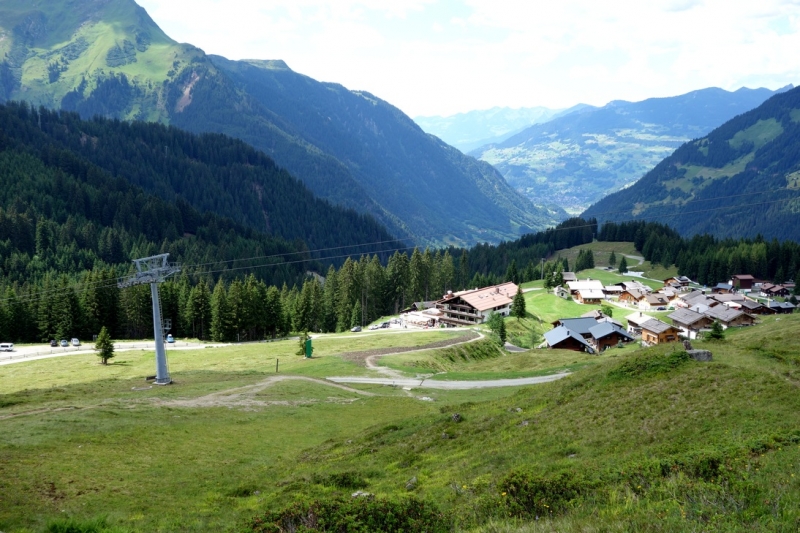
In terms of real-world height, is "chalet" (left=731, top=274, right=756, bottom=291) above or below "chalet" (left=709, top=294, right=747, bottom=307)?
above

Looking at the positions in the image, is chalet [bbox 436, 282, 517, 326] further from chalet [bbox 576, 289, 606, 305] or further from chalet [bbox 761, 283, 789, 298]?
chalet [bbox 761, 283, 789, 298]

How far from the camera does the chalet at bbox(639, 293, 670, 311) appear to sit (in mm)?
154500

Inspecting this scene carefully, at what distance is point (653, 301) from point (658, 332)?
47200mm

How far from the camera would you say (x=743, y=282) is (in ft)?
601

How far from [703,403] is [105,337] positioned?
3414 inches

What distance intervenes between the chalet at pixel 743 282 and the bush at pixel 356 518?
19720cm

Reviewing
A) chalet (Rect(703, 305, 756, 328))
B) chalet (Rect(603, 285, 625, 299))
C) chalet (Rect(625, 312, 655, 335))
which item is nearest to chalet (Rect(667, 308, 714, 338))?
chalet (Rect(703, 305, 756, 328))

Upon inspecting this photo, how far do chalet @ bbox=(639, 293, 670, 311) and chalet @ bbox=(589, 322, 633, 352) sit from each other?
51.9 meters

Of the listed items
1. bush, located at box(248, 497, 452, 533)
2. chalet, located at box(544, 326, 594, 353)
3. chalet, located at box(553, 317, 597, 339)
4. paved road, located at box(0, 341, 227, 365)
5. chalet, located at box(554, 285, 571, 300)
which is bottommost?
chalet, located at box(544, 326, 594, 353)

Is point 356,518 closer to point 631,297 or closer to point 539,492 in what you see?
point 539,492

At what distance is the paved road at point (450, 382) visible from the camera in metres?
63.2

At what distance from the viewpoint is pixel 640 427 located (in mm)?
27594

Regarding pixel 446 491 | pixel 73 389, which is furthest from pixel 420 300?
pixel 446 491

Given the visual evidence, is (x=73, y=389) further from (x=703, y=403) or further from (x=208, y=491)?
(x=703, y=403)
